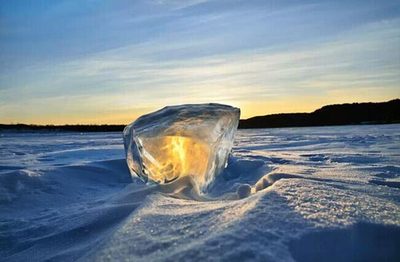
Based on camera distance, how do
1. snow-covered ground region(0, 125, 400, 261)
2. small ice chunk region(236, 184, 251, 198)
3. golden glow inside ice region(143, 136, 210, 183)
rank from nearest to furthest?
snow-covered ground region(0, 125, 400, 261), small ice chunk region(236, 184, 251, 198), golden glow inside ice region(143, 136, 210, 183)

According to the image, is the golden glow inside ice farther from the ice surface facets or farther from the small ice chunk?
the small ice chunk

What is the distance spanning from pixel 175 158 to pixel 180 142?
0.16m

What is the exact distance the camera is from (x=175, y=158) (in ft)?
11.1

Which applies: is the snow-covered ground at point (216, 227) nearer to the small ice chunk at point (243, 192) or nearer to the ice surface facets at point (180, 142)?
the small ice chunk at point (243, 192)

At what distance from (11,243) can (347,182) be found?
2118 millimetres

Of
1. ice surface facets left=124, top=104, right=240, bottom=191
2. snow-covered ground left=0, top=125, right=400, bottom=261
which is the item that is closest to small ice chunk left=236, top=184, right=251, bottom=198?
snow-covered ground left=0, top=125, right=400, bottom=261

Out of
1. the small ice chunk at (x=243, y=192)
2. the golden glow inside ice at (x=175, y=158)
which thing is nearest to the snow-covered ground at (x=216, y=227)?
the small ice chunk at (x=243, y=192)

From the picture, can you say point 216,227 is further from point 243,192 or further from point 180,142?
point 180,142

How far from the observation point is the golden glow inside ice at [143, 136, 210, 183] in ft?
10.7

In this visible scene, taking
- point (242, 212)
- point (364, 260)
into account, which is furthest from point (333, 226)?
point (242, 212)

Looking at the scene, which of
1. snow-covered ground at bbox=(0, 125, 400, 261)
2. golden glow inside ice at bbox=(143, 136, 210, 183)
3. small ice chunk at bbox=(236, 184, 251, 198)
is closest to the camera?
snow-covered ground at bbox=(0, 125, 400, 261)

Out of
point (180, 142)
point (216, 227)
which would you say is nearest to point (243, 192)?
point (180, 142)

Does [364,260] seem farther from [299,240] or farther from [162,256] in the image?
[162,256]

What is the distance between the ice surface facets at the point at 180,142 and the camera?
10.7 ft
